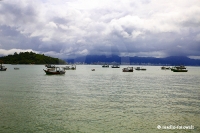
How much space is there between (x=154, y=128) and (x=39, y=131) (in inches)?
459

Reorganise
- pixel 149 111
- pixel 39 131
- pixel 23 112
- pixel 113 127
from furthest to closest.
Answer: pixel 149 111
pixel 23 112
pixel 113 127
pixel 39 131

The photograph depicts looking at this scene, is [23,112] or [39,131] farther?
[23,112]

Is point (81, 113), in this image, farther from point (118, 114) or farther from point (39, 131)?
point (39, 131)

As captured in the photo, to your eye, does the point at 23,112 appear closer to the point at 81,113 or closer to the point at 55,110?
the point at 55,110

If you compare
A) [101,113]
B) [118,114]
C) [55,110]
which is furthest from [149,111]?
[55,110]

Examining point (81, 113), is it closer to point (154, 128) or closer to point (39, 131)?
point (39, 131)

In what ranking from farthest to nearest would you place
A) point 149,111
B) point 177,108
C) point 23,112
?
point 177,108 → point 149,111 → point 23,112

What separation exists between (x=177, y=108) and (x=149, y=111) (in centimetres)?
524

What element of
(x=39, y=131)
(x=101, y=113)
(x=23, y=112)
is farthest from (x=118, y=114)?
(x=23, y=112)

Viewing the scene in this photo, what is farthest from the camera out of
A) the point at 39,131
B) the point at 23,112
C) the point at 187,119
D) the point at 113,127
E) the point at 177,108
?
the point at 177,108

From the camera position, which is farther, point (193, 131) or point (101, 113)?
point (101, 113)

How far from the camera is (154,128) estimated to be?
70.8ft

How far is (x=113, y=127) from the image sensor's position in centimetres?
2147

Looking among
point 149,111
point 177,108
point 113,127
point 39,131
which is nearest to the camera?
point 39,131
